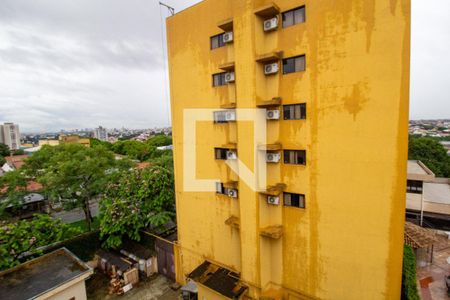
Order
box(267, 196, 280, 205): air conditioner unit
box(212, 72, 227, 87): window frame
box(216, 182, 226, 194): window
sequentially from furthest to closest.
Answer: box(216, 182, 226, 194): window < box(212, 72, 227, 87): window frame < box(267, 196, 280, 205): air conditioner unit

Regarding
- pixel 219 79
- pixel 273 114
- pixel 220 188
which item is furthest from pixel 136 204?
pixel 273 114

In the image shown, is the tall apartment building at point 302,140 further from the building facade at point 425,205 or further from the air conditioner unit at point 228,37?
the building facade at point 425,205

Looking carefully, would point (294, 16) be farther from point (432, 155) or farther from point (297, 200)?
point (432, 155)

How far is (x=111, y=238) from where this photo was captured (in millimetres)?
15102

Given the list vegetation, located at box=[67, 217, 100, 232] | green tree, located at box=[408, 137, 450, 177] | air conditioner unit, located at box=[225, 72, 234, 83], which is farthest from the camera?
green tree, located at box=[408, 137, 450, 177]

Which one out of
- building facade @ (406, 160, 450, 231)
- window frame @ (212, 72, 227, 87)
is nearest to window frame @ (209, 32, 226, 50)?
window frame @ (212, 72, 227, 87)

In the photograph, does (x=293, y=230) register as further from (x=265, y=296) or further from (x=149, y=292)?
(x=149, y=292)

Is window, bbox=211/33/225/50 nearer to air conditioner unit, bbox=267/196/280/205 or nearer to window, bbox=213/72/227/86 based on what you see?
window, bbox=213/72/227/86

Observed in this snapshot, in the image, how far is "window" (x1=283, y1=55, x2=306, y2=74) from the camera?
8.77 m

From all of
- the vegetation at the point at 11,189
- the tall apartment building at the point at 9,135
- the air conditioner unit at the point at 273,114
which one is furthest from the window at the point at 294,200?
the tall apartment building at the point at 9,135

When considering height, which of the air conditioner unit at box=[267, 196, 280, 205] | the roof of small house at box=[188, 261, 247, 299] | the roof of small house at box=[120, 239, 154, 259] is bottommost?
the roof of small house at box=[120, 239, 154, 259]

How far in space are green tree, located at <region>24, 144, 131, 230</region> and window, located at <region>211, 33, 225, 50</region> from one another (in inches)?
549

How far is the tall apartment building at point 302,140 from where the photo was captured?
7.44 metres

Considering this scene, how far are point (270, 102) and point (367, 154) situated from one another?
402 cm
